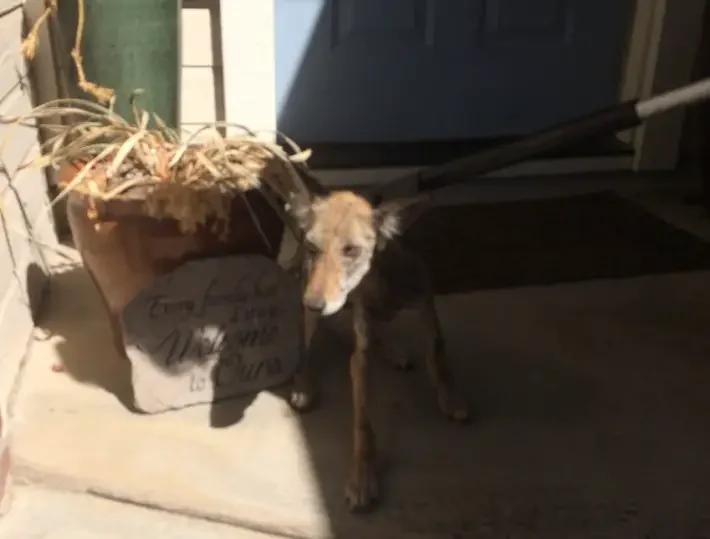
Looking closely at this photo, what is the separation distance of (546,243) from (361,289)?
0.82m

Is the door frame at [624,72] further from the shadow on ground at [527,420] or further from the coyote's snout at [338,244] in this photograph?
the coyote's snout at [338,244]

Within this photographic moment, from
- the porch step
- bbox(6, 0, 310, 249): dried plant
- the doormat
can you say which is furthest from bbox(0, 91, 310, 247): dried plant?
the doormat

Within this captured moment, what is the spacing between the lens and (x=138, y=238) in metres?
1.19

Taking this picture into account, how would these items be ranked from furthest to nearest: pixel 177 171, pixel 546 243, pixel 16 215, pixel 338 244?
1. pixel 546 243
2. pixel 16 215
3. pixel 177 171
4. pixel 338 244

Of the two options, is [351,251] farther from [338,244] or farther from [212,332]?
[212,332]

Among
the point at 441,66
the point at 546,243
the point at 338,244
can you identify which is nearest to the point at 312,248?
the point at 338,244

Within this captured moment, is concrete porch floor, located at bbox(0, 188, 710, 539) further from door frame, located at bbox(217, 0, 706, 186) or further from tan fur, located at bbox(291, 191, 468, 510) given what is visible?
door frame, located at bbox(217, 0, 706, 186)

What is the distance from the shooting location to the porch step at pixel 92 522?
1.04 m

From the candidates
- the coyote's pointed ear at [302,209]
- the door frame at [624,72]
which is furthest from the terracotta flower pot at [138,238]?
the door frame at [624,72]

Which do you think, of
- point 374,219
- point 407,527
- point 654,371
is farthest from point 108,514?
point 654,371

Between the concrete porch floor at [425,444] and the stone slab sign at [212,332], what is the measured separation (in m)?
0.04

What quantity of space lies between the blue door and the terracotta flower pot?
2.74 feet

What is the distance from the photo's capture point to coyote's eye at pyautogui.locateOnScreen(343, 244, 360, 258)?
3.33 feet

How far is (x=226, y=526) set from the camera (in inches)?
41.6
